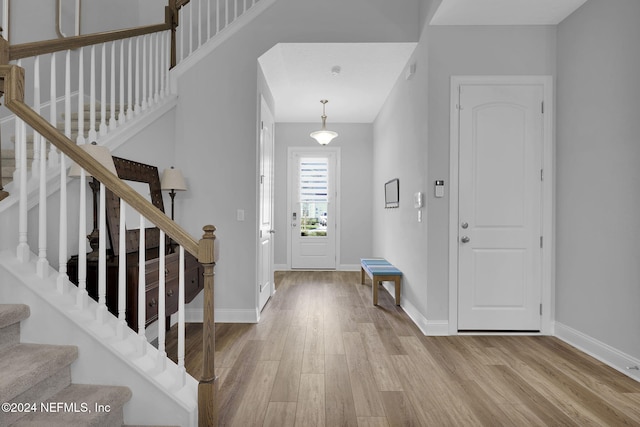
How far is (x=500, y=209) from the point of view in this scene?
127 inches

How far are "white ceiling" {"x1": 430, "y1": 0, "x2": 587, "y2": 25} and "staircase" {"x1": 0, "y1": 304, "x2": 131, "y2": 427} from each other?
3.50 metres

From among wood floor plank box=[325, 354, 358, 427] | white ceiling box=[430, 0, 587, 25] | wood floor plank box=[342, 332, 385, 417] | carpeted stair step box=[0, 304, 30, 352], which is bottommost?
wood floor plank box=[325, 354, 358, 427]

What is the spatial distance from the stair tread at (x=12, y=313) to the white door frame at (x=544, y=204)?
119 inches

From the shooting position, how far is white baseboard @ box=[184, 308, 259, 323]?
11.8 ft

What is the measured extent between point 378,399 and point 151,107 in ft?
9.95

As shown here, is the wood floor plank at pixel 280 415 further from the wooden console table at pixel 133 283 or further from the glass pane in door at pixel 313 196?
the glass pane in door at pixel 313 196

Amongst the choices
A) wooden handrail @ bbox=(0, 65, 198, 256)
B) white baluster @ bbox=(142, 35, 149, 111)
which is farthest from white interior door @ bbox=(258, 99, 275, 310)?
wooden handrail @ bbox=(0, 65, 198, 256)

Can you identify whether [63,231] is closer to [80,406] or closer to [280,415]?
[80,406]

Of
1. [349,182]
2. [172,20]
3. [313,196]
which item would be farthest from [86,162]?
[349,182]

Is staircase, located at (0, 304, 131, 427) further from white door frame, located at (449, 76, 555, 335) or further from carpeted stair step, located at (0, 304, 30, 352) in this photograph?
white door frame, located at (449, 76, 555, 335)

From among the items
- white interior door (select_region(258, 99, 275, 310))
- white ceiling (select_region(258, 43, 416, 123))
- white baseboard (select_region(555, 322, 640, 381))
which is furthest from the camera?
white interior door (select_region(258, 99, 275, 310))

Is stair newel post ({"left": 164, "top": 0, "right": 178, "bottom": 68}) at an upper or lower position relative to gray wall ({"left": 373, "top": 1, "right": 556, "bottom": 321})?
upper

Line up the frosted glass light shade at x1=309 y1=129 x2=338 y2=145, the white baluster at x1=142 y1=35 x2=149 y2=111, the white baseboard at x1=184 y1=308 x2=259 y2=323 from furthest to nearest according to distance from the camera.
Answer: the frosted glass light shade at x1=309 y1=129 x2=338 y2=145
the white baseboard at x1=184 y1=308 x2=259 y2=323
the white baluster at x1=142 y1=35 x2=149 y2=111

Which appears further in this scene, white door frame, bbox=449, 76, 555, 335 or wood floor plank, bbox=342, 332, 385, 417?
white door frame, bbox=449, 76, 555, 335
